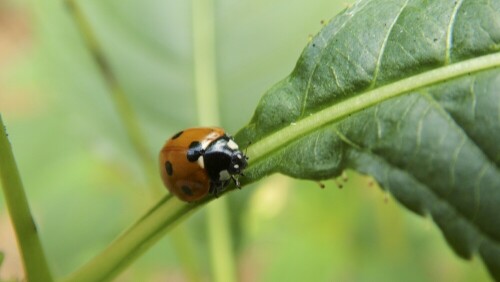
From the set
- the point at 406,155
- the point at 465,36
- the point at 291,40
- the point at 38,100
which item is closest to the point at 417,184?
the point at 406,155

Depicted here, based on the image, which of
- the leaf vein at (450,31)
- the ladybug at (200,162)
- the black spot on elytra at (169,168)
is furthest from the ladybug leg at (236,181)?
the leaf vein at (450,31)

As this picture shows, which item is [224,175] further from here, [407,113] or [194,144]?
[407,113]

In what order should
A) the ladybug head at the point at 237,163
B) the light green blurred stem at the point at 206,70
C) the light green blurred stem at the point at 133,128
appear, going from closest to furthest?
the ladybug head at the point at 237,163, the light green blurred stem at the point at 133,128, the light green blurred stem at the point at 206,70

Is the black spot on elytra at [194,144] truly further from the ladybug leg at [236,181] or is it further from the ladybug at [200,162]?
the ladybug leg at [236,181]

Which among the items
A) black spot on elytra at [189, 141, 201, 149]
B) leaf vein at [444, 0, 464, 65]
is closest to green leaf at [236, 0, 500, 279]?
leaf vein at [444, 0, 464, 65]

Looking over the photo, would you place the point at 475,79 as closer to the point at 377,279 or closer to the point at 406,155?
the point at 406,155

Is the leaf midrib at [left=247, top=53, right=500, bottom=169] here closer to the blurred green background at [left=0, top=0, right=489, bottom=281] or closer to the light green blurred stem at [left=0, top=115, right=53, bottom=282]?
the light green blurred stem at [left=0, top=115, right=53, bottom=282]
